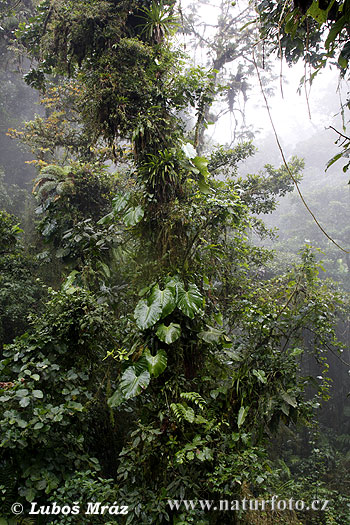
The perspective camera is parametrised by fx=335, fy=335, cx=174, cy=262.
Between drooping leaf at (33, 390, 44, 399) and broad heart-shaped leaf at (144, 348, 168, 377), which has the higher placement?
broad heart-shaped leaf at (144, 348, 168, 377)

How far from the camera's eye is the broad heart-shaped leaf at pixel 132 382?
7.41 ft

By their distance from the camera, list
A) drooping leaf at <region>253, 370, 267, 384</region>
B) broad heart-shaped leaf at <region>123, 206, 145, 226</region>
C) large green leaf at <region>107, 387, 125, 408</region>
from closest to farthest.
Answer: large green leaf at <region>107, 387, 125, 408</region>
drooping leaf at <region>253, 370, 267, 384</region>
broad heart-shaped leaf at <region>123, 206, 145, 226</region>

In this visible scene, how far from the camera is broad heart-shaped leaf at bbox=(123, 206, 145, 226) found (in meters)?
2.90

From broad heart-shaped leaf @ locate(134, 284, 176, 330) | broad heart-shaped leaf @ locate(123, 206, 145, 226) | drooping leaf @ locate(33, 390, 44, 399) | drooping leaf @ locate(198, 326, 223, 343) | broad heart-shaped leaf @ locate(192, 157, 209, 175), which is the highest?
broad heart-shaped leaf @ locate(192, 157, 209, 175)

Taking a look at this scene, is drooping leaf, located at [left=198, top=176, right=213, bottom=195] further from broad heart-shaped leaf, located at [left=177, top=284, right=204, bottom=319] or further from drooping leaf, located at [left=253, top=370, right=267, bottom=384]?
drooping leaf, located at [left=253, top=370, right=267, bottom=384]

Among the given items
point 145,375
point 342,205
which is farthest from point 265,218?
point 145,375

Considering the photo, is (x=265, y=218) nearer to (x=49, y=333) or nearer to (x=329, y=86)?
(x=329, y=86)

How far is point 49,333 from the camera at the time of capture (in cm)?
270

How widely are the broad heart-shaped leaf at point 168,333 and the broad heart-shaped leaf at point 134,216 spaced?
976 mm

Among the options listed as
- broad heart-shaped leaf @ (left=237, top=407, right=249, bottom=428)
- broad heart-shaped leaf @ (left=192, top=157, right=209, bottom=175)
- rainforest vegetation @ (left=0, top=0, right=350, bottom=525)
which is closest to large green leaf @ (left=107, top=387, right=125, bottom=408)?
rainforest vegetation @ (left=0, top=0, right=350, bottom=525)

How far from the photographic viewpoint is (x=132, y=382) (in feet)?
7.59

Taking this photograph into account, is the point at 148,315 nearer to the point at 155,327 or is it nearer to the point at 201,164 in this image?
the point at 155,327

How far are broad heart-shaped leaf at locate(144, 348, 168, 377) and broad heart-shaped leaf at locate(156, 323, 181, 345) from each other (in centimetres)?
10

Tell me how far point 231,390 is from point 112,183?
362 cm
